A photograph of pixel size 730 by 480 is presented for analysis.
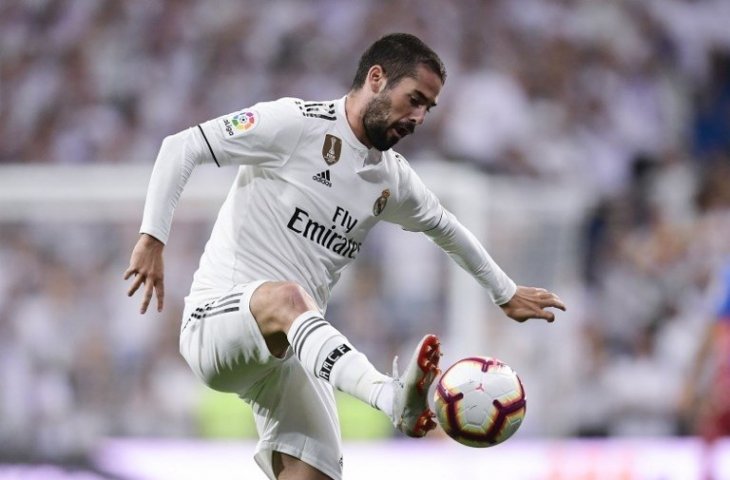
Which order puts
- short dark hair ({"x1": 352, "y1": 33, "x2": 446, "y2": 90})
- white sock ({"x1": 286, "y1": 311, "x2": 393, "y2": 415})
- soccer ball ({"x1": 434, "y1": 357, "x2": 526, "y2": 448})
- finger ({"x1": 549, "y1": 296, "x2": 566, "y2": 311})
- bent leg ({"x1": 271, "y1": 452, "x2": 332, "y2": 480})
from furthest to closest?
finger ({"x1": 549, "y1": 296, "x2": 566, "y2": 311})
bent leg ({"x1": 271, "y1": 452, "x2": 332, "y2": 480})
short dark hair ({"x1": 352, "y1": 33, "x2": 446, "y2": 90})
soccer ball ({"x1": 434, "y1": 357, "x2": 526, "y2": 448})
white sock ({"x1": 286, "y1": 311, "x2": 393, "y2": 415})

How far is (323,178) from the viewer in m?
4.60

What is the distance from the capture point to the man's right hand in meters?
4.24

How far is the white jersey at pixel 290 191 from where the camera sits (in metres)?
4.48

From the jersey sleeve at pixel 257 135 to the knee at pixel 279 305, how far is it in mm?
497

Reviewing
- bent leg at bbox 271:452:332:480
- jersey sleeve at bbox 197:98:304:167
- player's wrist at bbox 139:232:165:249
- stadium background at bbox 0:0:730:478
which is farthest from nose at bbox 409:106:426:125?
stadium background at bbox 0:0:730:478

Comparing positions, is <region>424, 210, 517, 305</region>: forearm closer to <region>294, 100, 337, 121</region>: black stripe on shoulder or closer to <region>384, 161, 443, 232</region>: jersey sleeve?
<region>384, 161, 443, 232</region>: jersey sleeve

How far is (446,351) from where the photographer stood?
832cm

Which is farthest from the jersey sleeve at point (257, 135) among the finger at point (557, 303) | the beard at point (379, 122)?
the finger at point (557, 303)

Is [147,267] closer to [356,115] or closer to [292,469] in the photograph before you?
[356,115]

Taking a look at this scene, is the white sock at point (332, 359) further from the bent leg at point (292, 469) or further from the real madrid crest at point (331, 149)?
the bent leg at point (292, 469)

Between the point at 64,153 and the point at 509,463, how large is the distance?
5.38m

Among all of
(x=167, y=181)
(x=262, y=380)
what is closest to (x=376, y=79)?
(x=167, y=181)

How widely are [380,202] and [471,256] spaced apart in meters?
0.56

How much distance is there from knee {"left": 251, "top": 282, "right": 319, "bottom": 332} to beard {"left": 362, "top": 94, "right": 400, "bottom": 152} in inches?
26.8
